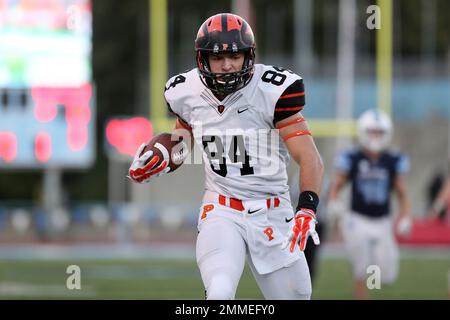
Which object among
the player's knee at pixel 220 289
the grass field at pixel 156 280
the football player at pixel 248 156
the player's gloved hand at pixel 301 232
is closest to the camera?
the player's knee at pixel 220 289

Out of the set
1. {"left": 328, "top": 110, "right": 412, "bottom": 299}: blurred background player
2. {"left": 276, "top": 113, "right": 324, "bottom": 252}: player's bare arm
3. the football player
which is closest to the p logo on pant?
the football player

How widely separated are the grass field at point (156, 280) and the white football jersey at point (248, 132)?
185 inches

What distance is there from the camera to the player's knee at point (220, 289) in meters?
4.80

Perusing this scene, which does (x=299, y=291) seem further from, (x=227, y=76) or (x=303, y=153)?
(x=227, y=76)

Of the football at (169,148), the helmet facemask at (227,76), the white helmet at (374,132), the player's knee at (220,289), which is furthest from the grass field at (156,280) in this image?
the player's knee at (220,289)

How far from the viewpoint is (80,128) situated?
19.1m

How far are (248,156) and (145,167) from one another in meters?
0.50

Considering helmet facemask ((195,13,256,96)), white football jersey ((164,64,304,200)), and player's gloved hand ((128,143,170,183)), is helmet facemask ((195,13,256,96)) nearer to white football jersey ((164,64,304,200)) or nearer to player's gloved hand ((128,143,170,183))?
white football jersey ((164,64,304,200))

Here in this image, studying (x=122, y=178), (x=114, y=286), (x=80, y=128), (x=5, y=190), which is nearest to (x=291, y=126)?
(x=114, y=286)

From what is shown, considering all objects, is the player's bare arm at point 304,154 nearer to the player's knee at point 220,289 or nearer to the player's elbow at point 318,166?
the player's elbow at point 318,166

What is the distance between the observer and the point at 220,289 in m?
4.81

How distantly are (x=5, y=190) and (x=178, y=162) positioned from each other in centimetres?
2711

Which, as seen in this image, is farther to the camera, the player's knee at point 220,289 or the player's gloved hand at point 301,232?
the player's gloved hand at point 301,232
